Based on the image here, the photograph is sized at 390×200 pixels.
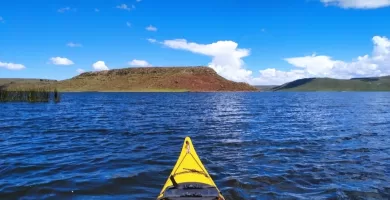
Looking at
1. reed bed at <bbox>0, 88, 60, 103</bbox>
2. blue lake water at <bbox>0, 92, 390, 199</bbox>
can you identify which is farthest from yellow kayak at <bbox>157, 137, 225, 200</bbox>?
reed bed at <bbox>0, 88, 60, 103</bbox>

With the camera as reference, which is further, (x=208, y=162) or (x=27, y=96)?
(x=27, y=96)

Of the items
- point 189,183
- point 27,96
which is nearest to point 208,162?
point 189,183

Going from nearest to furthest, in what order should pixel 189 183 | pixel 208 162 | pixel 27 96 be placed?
pixel 189 183, pixel 208 162, pixel 27 96

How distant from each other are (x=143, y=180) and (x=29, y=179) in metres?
4.45

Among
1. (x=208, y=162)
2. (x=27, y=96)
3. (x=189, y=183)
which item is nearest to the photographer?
(x=189, y=183)

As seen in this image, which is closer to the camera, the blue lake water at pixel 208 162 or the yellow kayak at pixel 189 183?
the yellow kayak at pixel 189 183

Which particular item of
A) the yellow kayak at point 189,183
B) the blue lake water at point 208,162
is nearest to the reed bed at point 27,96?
the blue lake water at point 208,162

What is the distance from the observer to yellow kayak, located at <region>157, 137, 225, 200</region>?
835cm

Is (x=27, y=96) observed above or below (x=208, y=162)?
above

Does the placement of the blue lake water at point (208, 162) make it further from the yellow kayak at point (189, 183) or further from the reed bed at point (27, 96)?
the reed bed at point (27, 96)

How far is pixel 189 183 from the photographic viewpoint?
942 centimetres

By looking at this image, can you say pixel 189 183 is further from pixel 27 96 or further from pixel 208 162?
pixel 27 96

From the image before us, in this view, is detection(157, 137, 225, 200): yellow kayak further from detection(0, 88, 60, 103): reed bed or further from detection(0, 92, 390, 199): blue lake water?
detection(0, 88, 60, 103): reed bed

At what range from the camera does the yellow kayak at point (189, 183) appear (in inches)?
329
